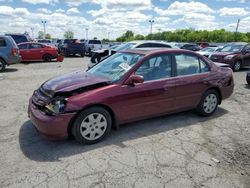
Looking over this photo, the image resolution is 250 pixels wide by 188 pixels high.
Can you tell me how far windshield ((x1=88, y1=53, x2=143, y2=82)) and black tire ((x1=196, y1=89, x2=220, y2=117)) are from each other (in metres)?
1.81

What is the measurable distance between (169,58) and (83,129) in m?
2.22

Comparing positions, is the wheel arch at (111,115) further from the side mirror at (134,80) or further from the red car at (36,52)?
the red car at (36,52)

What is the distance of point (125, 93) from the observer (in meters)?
3.92

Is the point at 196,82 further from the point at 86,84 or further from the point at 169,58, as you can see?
the point at 86,84

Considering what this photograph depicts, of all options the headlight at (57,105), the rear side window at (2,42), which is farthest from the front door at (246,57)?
the rear side window at (2,42)

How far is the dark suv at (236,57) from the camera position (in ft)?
40.4

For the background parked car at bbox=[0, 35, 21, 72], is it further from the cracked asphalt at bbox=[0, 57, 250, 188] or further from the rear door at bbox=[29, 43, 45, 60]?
the cracked asphalt at bbox=[0, 57, 250, 188]

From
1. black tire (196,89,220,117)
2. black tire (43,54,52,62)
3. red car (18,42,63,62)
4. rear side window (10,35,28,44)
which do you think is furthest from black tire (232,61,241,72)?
rear side window (10,35,28,44)

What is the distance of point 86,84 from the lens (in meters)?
3.81

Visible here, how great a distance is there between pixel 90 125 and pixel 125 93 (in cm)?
80

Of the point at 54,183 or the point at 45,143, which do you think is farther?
the point at 45,143

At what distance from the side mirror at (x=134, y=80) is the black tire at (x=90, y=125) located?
2.11 ft

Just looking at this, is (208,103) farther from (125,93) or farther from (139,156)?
(139,156)

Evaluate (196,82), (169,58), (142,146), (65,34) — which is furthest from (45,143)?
(65,34)
